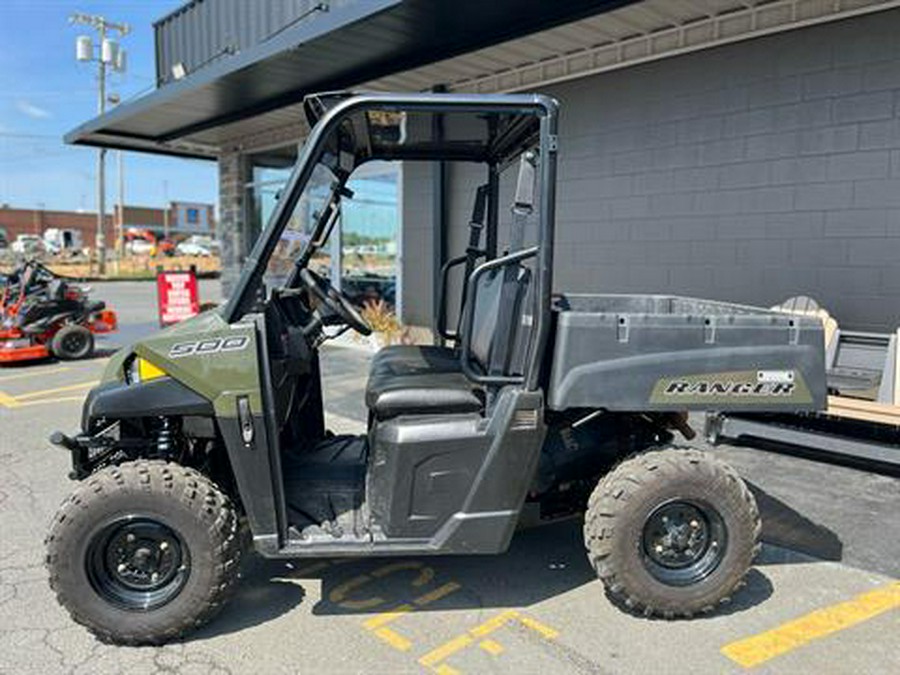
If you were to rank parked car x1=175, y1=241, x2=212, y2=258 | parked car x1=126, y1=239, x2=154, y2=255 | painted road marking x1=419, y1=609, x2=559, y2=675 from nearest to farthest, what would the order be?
painted road marking x1=419, y1=609, x2=559, y2=675 < parked car x1=126, y1=239, x2=154, y2=255 < parked car x1=175, y1=241, x2=212, y2=258

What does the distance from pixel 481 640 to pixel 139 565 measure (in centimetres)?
144

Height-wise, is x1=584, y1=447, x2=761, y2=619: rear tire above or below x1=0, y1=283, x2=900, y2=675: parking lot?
above

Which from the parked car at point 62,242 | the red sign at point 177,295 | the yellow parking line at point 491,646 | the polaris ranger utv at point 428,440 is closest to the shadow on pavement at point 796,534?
the polaris ranger utv at point 428,440

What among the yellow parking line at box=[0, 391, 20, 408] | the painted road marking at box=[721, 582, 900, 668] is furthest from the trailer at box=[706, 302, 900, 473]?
the yellow parking line at box=[0, 391, 20, 408]

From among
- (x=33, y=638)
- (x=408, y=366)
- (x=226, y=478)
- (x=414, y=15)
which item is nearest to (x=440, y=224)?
(x=414, y=15)

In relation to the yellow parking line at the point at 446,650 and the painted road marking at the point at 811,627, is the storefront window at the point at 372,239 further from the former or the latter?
the painted road marking at the point at 811,627

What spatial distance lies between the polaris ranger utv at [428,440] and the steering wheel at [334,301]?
4 cm

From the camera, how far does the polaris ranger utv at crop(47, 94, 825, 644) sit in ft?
9.49

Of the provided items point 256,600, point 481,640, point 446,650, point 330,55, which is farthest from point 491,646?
point 330,55

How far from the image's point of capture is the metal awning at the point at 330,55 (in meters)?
6.79

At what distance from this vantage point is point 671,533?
10.3 ft

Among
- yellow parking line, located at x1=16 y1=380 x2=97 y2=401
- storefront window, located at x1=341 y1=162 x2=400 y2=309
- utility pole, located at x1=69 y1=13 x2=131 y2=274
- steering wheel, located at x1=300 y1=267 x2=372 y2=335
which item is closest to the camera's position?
steering wheel, located at x1=300 y1=267 x2=372 y2=335

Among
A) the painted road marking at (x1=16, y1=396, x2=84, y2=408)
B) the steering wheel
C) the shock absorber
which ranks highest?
the steering wheel

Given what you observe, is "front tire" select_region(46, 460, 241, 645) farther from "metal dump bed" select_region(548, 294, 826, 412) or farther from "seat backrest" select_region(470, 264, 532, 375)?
"metal dump bed" select_region(548, 294, 826, 412)
